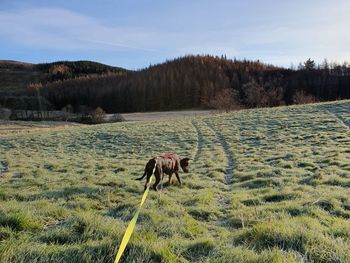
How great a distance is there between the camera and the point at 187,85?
157 metres

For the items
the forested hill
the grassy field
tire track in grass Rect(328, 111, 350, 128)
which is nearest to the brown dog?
the grassy field

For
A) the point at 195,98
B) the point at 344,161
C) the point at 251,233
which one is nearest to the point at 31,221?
the point at 251,233

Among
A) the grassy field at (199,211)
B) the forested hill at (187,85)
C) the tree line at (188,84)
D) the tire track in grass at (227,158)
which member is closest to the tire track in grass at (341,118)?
the grassy field at (199,211)

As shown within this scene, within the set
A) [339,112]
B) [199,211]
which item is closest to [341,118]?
[339,112]

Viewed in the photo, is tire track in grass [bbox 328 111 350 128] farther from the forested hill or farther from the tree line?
the tree line

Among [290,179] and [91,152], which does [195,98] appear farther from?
[290,179]

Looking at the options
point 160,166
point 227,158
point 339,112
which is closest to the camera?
point 160,166

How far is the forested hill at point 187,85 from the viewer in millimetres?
136562

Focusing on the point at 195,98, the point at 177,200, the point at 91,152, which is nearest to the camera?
the point at 177,200

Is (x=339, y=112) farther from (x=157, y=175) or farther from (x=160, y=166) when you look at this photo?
(x=157, y=175)

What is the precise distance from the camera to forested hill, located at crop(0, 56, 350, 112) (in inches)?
5376

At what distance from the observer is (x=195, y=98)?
15075cm

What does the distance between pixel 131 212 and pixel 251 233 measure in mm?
2974

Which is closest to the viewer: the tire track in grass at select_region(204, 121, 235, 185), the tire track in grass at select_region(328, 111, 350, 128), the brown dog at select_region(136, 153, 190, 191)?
the brown dog at select_region(136, 153, 190, 191)
